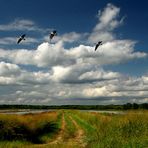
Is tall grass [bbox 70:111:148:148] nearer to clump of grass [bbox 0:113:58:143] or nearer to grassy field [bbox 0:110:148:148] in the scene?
grassy field [bbox 0:110:148:148]

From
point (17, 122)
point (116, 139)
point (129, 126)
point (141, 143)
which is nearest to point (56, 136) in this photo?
point (17, 122)

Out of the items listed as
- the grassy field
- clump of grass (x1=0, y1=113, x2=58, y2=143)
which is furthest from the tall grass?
clump of grass (x1=0, y1=113, x2=58, y2=143)

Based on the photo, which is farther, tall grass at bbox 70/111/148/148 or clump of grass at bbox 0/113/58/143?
clump of grass at bbox 0/113/58/143

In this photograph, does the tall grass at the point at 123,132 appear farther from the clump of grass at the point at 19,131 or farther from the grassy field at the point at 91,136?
the clump of grass at the point at 19,131

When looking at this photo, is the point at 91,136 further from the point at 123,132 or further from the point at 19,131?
the point at 19,131

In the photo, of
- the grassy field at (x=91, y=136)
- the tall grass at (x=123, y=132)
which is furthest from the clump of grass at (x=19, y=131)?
the tall grass at (x=123, y=132)

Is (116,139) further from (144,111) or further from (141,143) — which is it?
(144,111)

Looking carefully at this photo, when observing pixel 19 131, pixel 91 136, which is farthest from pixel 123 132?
pixel 19 131

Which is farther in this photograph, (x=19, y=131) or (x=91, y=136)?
(x=19, y=131)

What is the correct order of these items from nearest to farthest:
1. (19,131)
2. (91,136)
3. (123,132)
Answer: (123,132)
(91,136)
(19,131)

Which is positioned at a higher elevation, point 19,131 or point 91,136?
point 19,131

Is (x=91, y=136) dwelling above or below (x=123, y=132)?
below

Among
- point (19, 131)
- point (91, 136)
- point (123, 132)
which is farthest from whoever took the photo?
point (19, 131)

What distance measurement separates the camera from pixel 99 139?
19.1 m
